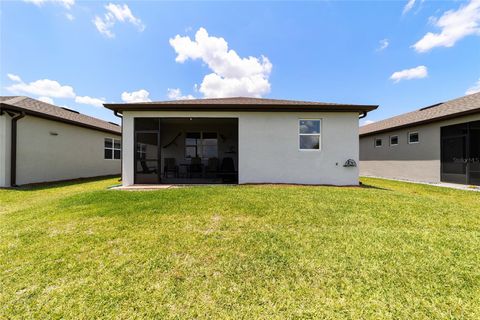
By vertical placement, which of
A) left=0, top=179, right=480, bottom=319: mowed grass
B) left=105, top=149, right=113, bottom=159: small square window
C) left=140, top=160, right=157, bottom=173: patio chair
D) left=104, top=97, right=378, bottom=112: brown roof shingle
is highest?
left=104, top=97, right=378, bottom=112: brown roof shingle

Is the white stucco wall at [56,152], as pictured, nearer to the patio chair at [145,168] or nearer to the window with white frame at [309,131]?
the patio chair at [145,168]

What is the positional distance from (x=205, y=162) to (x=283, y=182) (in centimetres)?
605

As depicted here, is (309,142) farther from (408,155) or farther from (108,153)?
(108,153)

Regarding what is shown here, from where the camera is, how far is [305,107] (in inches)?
316

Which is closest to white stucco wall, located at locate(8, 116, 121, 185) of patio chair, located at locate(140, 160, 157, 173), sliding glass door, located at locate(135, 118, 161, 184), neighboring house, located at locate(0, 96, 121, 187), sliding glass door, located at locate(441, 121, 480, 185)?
Result: neighboring house, located at locate(0, 96, 121, 187)

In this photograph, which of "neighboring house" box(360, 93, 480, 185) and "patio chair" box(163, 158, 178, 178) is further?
"patio chair" box(163, 158, 178, 178)

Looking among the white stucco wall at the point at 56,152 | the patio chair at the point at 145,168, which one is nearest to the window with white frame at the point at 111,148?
the white stucco wall at the point at 56,152

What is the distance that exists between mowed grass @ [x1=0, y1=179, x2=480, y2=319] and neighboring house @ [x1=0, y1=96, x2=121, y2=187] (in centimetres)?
627

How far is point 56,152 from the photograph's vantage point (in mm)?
10523

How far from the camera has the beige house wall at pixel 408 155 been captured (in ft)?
34.4

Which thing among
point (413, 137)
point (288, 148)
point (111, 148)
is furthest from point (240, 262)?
point (111, 148)

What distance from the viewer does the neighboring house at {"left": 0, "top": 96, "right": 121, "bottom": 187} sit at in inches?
334

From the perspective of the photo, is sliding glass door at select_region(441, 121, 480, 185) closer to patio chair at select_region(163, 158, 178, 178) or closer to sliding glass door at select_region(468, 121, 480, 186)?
sliding glass door at select_region(468, 121, 480, 186)

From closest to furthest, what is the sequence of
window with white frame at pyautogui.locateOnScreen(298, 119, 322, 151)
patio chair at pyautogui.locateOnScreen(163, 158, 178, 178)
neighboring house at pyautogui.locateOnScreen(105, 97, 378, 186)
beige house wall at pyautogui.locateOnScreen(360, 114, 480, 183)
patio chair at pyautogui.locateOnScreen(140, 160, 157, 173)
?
1. neighboring house at pyautogui.locateOnScreen(105, 97, 378, 186)
2. window with white frame at pyautogui.locateOnScreen(298, 119, 322, 151)
3. patio chair at pyautogui.locateOnScreen(140, 160, 157, 173)
4. beige house wall at pyautogui.locateOnScreen(360, 114, 480, 183)
5. patio chair at pyautogui.locateOnScreen(163, 158, 178, 178)
